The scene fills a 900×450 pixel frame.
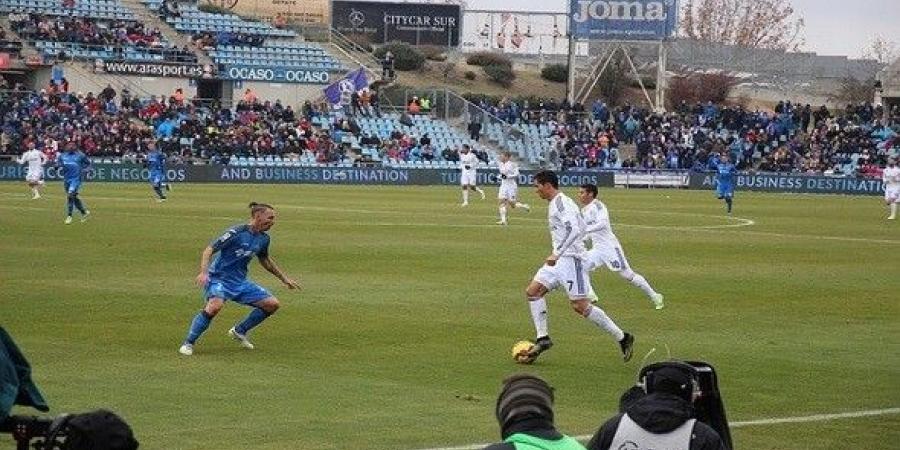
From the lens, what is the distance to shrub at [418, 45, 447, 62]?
116 metres

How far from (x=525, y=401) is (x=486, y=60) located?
11051 cm

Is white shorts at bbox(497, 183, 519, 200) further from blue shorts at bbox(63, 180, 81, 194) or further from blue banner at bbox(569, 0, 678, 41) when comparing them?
blue banner at bbox(569, 0, 678, 41)

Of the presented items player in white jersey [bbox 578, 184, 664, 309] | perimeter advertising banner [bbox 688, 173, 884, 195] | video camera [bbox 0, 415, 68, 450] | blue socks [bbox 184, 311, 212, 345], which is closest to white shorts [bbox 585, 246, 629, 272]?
player in white jersey [bbox 578, 184, 664, 309]

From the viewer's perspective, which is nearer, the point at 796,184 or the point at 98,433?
the point at 98,433

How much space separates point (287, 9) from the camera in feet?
391

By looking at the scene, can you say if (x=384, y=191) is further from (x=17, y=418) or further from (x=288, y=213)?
(x=17, y=418)

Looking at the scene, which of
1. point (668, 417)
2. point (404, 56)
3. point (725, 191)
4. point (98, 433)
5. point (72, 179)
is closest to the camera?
point (98, 433)

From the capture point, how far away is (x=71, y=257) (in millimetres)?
32438

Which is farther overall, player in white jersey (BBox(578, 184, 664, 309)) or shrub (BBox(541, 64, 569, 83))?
shrub (BBox(541, 64, 569, 83))

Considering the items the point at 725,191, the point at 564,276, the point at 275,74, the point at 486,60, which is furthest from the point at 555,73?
the point at 564,276

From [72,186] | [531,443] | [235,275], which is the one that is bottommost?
[72,186]

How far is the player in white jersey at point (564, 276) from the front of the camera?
1964 cm

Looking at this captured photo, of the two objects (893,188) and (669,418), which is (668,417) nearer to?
(669,418)

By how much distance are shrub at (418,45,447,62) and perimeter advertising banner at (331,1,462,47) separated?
380 mm
